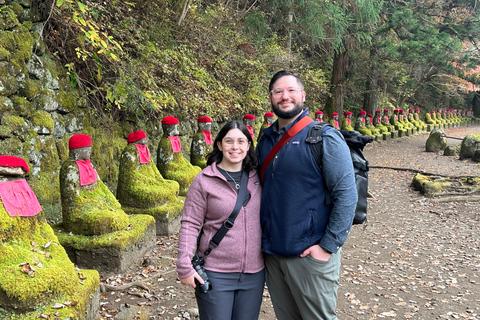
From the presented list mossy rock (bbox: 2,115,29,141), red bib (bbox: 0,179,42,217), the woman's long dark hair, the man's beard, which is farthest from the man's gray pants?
mossy rock (bbox: 2,115,29,141)

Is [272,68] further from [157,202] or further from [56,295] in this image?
[56,295]

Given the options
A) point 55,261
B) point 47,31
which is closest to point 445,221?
point 55,261

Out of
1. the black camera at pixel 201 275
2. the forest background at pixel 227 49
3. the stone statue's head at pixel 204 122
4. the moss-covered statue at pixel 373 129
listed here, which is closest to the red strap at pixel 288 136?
the black camera at pixel 201 275

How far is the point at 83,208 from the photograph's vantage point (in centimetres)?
409

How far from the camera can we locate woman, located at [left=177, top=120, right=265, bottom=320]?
226 centimetres

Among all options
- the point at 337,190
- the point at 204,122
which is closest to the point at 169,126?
the point at 204,122

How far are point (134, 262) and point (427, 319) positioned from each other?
3.27m

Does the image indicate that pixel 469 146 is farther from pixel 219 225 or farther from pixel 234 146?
pixel 219 225

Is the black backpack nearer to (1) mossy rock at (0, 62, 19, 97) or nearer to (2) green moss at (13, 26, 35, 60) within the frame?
(1) mossy rock at (0, 62, 19, 97)

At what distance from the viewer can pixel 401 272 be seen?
16.2 ft

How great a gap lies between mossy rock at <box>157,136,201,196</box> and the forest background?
0.88 metres

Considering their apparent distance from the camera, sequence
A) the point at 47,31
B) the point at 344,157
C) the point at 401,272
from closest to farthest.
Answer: the point at 344,157 < the point at 401,272 < the point at 47,31

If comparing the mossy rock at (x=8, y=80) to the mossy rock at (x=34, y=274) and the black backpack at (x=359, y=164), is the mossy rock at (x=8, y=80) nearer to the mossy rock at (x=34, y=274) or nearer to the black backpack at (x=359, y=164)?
the mossy rock at (x=34, y=274)

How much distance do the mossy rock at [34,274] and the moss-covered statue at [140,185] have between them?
224 cm
